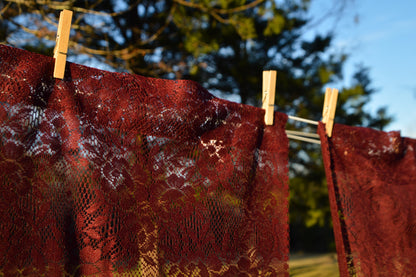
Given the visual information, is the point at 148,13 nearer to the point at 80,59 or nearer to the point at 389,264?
the point at 80,59

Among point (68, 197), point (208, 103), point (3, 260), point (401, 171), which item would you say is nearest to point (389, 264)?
point (401, 171)

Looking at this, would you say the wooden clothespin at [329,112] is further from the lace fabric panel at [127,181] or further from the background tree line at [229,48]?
the background tree line at [229,48]

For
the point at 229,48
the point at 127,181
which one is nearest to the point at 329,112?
the point at 127,181

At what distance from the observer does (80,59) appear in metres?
3.25

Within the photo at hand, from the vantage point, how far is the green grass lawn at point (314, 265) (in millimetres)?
4715

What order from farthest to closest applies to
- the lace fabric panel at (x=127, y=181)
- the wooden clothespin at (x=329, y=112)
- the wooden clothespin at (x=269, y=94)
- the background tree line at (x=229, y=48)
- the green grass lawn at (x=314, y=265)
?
1. the green grass lawn at (x=314, y=265)
2. the background tree line at (x=229, y=48)
3. the wooden clothespin at (x=329, y=112)
4. the wooden clothespin at (x=269, y=94)
5. the lace fabric panel at (x=127, y=181)

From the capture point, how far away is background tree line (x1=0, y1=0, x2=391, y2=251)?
10.0 ft

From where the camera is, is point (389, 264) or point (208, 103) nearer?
point (208, 103)

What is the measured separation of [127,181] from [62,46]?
0.43m

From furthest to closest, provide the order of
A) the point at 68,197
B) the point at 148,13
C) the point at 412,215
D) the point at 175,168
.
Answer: the point at 148,13
the point at 412,215
the point at 175,168
the point at 68,197

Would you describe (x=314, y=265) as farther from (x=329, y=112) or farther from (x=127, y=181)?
(x=127, y=181)

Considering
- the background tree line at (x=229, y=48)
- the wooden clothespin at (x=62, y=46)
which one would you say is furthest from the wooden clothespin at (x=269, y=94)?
the background tree line at (x=229, y=48)

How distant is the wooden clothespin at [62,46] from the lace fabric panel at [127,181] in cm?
2

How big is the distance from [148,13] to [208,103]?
9.04 feet
